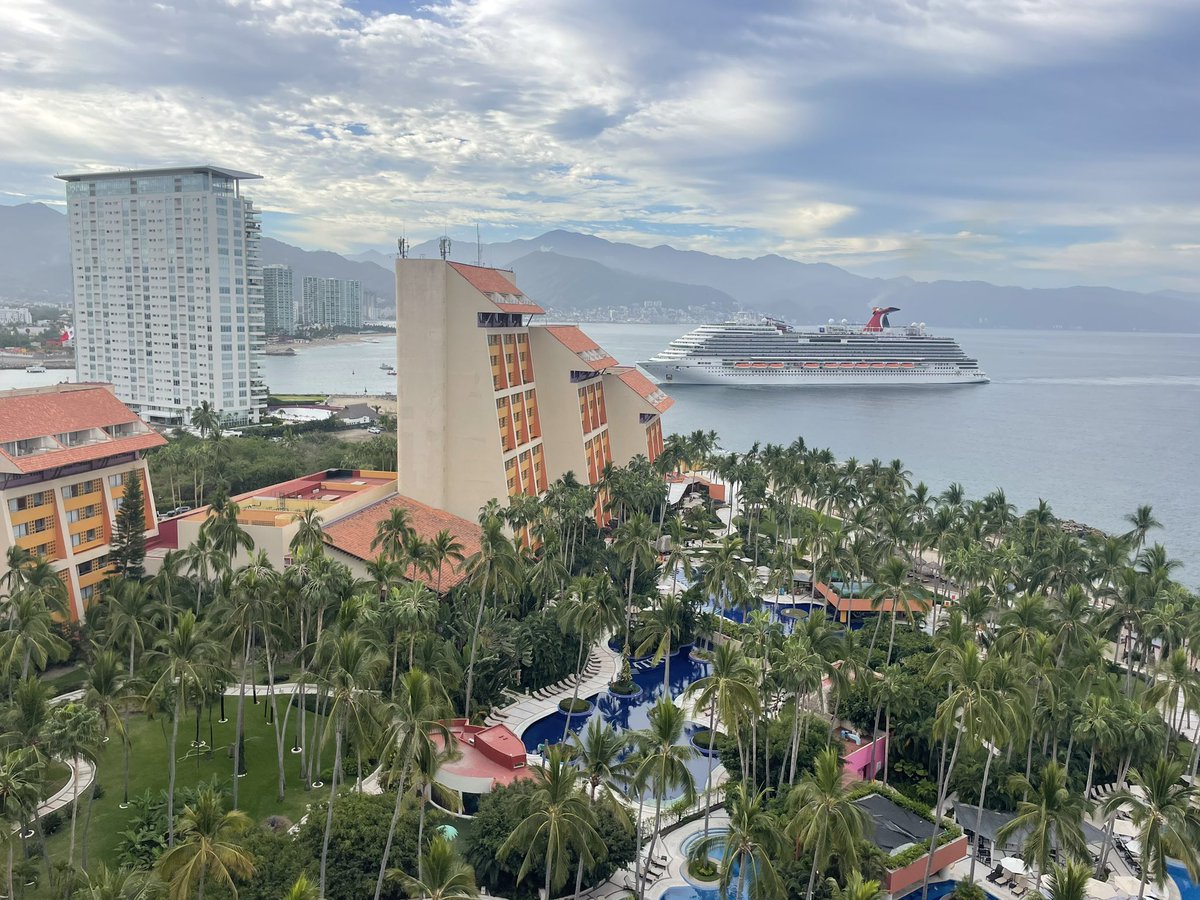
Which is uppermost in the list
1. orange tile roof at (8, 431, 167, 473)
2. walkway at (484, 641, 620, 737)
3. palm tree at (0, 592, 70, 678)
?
orange tile roof at (8, 431, 167, 473)

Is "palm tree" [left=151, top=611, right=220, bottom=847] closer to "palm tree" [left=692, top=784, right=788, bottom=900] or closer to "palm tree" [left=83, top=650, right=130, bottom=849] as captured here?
"palm tree" [left=83, top=650, right=130, bottom=849]

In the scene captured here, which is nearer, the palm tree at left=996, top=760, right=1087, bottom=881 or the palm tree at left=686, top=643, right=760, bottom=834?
the palm tree at left=996, top=760, right=1087, bottom=881

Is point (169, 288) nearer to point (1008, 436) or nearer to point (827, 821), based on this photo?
point (827, 821)

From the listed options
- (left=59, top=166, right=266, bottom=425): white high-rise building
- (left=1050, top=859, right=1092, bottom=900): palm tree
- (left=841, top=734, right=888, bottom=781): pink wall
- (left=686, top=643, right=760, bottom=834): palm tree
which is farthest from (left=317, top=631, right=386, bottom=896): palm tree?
(left=59, top=166, right=266, bottom=425): white high-rise building

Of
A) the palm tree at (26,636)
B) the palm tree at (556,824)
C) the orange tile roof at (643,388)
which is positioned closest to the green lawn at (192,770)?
the palm tree at (26,636)

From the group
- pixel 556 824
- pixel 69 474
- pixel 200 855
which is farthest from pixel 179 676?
pixel 69 474

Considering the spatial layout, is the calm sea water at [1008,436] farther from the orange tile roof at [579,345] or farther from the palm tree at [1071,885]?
the palm tree at [1071,885]
